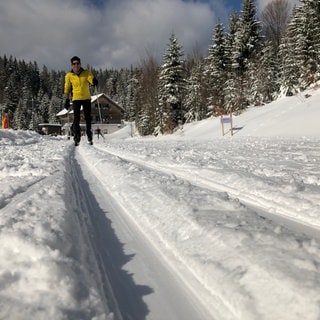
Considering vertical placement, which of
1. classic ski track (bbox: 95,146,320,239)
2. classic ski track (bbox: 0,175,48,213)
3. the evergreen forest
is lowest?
classic ski track (bbox: 95,146,320,239)

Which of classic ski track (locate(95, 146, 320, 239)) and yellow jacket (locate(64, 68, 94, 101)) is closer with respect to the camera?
classic ski track (locate(95, 146, 320, 239))

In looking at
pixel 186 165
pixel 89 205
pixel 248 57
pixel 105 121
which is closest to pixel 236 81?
pixel 248 57

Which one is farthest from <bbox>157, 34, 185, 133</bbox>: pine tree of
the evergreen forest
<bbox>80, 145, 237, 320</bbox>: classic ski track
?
<bbox>80, 145, 237, 320</bbox>: classic ski track

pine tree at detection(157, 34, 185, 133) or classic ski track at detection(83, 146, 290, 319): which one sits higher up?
pine tree at detection(157, 34, 185, 133)

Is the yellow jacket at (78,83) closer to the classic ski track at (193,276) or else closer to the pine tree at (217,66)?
the classic ski track at (193,276)

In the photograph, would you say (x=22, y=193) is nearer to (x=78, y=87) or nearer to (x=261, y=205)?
(x=261, y=205)

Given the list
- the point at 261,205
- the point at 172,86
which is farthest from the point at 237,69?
the point at 261,205

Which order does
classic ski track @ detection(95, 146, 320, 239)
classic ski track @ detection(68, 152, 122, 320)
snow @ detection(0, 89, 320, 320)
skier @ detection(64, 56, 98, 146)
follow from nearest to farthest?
1. snow @ detection(0, 89, 320, 320)
2. classic ski track @ detection(68, 152, 122, 320)
3. classic ski track @ detection(95, 146, 320, 239)
4. skier @ detection(64, 56, 98, 146)

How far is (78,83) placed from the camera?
981 cm

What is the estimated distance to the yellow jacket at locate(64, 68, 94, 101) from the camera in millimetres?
9797

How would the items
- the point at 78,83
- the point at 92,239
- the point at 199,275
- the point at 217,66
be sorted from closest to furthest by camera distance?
the point at 199,275 < the point at 92,239 < the point at 78,83 < the point at 217,66

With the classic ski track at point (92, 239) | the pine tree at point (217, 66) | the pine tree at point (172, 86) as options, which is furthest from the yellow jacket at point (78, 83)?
the pine tree at point (217, 66)

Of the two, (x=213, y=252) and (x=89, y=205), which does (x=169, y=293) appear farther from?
(x=89, y=205)

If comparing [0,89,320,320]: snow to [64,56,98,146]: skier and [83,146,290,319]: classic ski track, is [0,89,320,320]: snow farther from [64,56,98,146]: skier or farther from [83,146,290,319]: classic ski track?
[64,56,98,146]: skier
